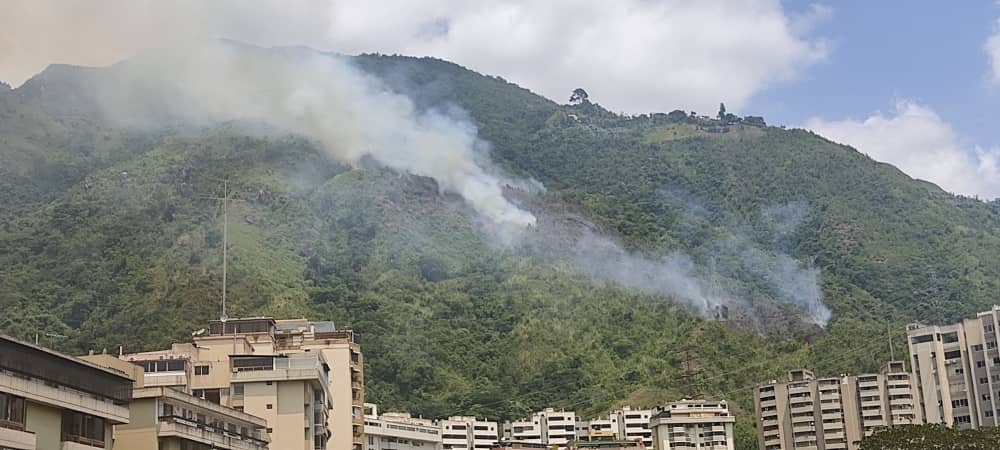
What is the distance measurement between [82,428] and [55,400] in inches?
101

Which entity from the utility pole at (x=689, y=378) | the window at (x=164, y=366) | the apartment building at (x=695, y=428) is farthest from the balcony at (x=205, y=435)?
the utility pole at (x=689, y=378)

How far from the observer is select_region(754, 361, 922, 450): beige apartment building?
12338 cm

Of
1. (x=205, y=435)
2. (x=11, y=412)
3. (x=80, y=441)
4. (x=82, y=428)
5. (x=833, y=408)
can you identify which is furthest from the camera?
(x=833, y=408)

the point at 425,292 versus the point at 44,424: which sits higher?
the point at 425,292

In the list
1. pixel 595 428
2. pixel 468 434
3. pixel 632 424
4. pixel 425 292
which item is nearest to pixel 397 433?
pixel 468 434

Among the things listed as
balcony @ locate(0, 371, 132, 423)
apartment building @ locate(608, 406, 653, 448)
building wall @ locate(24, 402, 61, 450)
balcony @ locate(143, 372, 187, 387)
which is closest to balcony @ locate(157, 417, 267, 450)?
balcony @ locate(0, 371, 132, 423)

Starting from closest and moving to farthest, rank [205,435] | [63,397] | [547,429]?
1. [63,397]
2. [205,435]
3. [547,429]

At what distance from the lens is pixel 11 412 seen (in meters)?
36.8

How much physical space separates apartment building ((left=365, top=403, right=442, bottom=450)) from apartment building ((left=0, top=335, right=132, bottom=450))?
6439 centimetres

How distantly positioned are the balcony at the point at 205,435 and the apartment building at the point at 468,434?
78.7 m

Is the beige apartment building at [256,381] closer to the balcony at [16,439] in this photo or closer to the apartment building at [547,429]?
the balcony at [16,439]

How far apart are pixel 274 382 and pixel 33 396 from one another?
23916 millimetres

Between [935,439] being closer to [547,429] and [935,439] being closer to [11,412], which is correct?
[11,412]

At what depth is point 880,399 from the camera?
12456 centimetres
